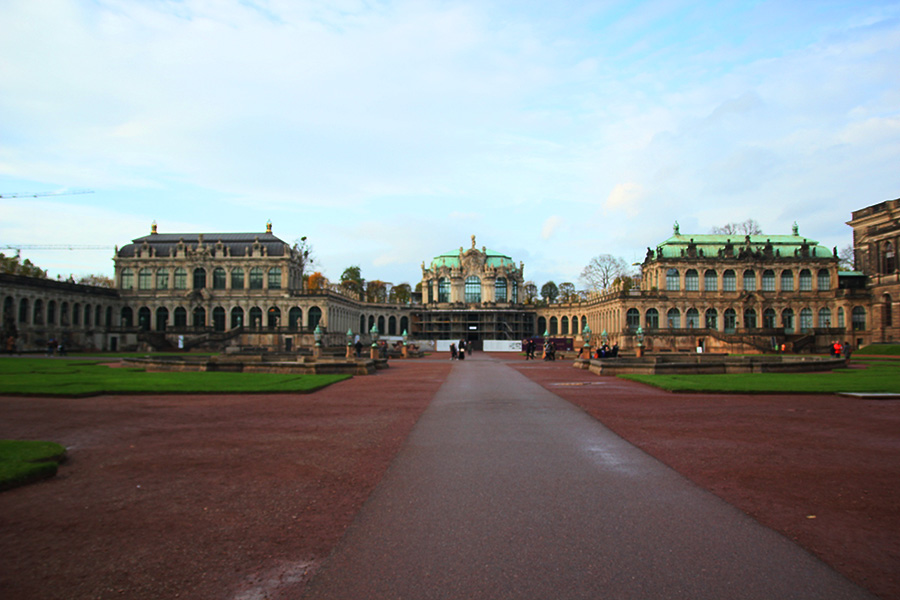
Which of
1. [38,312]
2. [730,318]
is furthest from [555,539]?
[730,318]

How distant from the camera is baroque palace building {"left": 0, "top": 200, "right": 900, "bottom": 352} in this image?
75.4m

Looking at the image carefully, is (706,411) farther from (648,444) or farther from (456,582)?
(456,582)

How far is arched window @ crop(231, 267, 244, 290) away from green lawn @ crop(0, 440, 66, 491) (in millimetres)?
80584

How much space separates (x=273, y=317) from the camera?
88500 mm

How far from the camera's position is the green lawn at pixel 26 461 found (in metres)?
9.59

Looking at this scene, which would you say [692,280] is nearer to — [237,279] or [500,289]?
[500,289]

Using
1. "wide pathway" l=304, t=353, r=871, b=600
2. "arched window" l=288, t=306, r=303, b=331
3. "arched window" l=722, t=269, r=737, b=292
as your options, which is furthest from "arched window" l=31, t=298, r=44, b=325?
"arched window" l=722, t=269, r=737, b=292

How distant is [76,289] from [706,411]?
8123 cm

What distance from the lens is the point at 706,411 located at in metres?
18.5

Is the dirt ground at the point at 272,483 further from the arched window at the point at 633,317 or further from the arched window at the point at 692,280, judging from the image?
the arched window at the point at 692,280

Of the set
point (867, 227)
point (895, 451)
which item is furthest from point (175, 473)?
point (867, 227)

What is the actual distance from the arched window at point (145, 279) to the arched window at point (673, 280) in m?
74.9

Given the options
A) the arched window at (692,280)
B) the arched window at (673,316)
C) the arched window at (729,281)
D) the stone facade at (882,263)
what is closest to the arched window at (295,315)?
the arched window at (673,316)

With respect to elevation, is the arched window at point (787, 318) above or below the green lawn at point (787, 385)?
above
